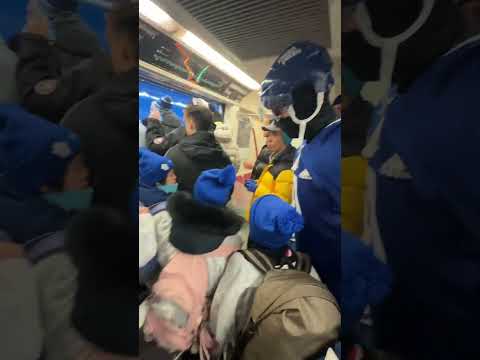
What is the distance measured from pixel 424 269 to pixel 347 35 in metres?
0.64

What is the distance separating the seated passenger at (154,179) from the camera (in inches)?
28.2

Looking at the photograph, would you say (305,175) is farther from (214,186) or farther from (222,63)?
(222,63)

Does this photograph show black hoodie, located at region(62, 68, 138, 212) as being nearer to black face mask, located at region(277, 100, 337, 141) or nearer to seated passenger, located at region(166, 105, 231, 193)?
seated passenger, located at region(166, 105, 231, 193)

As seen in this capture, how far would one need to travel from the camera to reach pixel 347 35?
549mm

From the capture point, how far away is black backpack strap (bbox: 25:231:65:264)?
48cm

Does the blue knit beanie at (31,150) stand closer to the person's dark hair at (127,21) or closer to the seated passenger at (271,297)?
the person's dark hair at (127,21)

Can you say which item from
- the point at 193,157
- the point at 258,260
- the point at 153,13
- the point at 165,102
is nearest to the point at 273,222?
the point at 258,260

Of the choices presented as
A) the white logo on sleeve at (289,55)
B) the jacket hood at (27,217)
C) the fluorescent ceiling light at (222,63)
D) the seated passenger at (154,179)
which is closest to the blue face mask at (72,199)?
the jacket hood at (27,217)

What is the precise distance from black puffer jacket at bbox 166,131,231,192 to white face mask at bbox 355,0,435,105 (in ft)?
1.91

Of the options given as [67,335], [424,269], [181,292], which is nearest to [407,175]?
[424,269]

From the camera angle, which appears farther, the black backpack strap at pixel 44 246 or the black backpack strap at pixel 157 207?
the black backpack strap at pixel 157 207

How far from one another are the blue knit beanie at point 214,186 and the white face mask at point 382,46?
0.56 meters

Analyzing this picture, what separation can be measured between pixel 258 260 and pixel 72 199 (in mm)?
659

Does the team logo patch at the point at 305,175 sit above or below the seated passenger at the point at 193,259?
above
